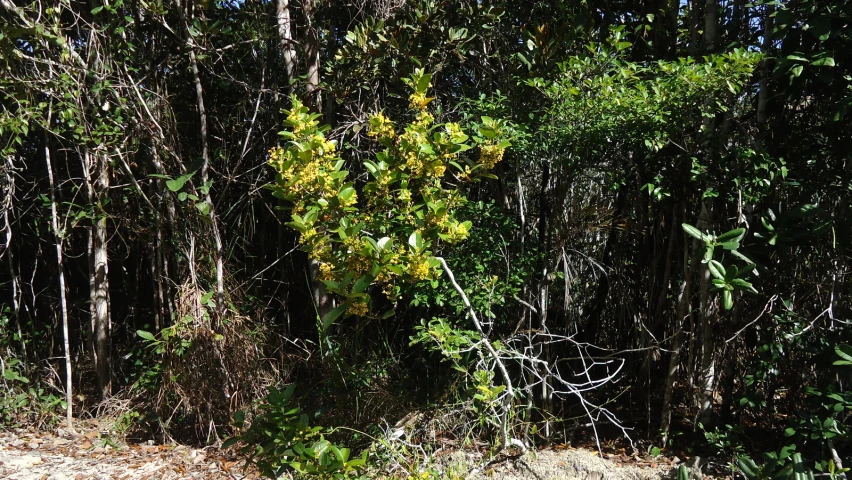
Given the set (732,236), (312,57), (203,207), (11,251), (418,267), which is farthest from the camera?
(11,251)

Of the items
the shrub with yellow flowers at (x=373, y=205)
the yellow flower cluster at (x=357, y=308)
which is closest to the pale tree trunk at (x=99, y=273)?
the shrub with yellow flowers at (x=373, y=205)

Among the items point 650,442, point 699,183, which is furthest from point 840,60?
point 650,442

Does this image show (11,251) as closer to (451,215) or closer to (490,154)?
(451,215)

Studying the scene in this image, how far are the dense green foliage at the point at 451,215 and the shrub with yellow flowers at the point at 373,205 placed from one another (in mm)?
14

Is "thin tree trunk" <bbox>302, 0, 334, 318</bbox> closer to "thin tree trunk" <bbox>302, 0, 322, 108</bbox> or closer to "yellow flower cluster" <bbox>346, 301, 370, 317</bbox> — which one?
"thin tree trunk" <bbox>302, 0, 322, 108</bbox>

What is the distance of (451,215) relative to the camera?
3.13 meters

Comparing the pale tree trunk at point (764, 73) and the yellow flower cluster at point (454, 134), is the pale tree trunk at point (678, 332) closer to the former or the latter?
the pale tree trunk at point (764, 73)

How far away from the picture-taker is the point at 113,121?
3.98m

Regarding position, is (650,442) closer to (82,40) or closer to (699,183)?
(699,183)

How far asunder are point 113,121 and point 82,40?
0.73 meters

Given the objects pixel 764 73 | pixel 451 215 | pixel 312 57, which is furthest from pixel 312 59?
pixel 764 73

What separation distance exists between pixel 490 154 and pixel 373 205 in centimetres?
56

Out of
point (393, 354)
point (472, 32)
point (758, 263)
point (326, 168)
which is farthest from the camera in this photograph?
point (393, 354)

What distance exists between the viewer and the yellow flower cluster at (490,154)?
9.67 feet
